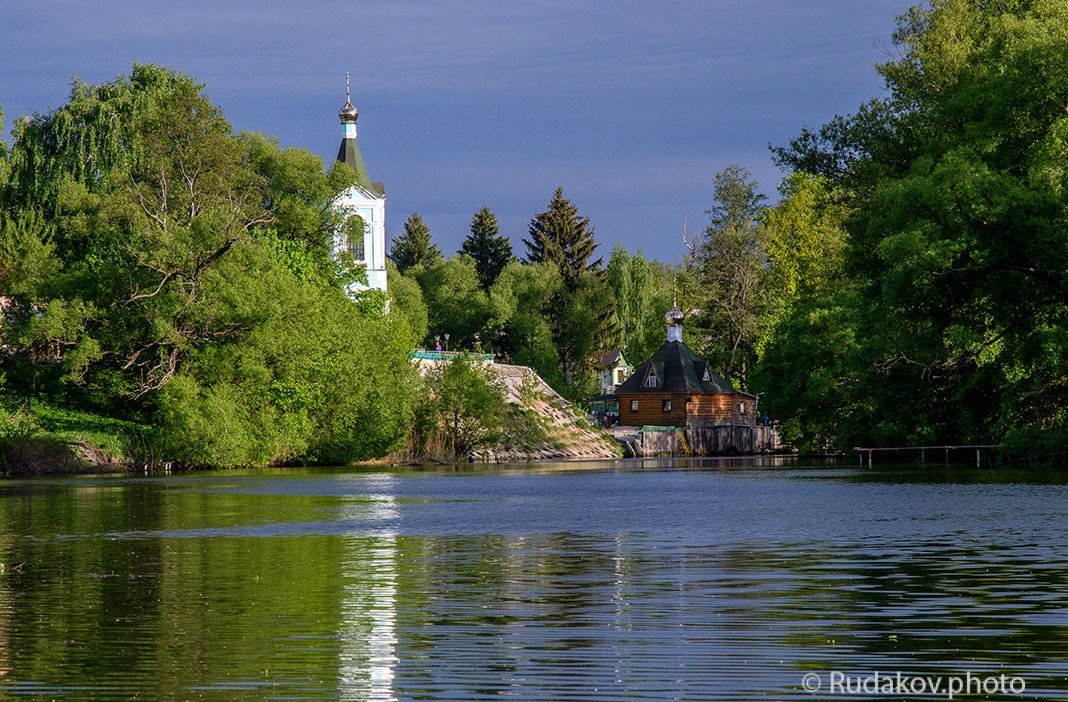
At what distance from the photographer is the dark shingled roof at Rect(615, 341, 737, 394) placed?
356 ft

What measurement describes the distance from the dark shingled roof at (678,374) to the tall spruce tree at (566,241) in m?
25.6

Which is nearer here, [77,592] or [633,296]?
[77,592]

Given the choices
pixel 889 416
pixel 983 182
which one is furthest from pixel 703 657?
pixel 889 416

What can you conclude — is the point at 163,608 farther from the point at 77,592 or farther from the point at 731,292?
the point at 731,292

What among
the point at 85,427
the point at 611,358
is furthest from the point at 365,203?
the point at 611,358

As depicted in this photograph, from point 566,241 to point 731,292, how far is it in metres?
31.9

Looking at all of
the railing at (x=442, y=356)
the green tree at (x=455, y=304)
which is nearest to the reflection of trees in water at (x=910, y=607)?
the railing at (x=442, y=356)

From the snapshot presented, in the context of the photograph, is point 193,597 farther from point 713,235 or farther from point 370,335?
point 713,235

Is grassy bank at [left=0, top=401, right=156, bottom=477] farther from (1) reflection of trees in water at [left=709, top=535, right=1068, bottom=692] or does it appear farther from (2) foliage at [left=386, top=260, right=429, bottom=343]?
(2) foliage at [left=386, top=260, right=429, bottom=343]

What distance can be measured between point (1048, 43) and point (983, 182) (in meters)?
4.73

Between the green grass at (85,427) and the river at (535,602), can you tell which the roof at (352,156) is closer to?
the green grass at (85,427)

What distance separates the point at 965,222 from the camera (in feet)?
155

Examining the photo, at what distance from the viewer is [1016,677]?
33.4ft

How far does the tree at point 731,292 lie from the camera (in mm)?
107562
